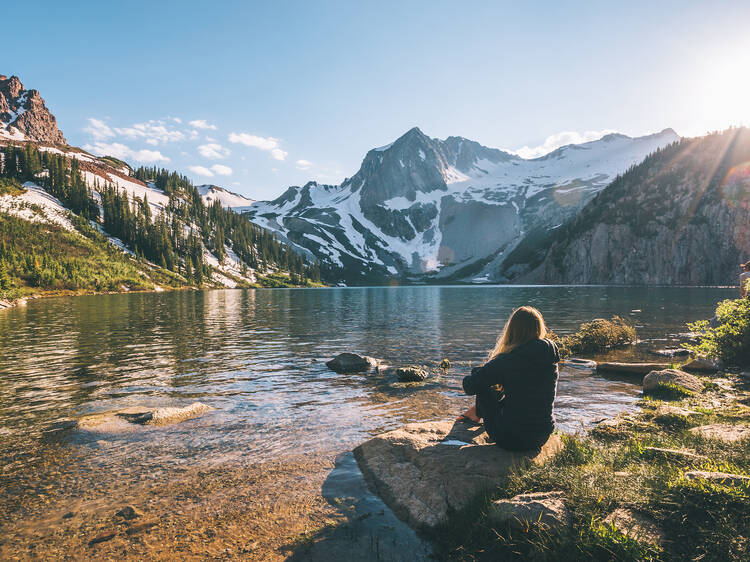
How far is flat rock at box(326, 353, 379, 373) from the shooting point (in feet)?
70.2

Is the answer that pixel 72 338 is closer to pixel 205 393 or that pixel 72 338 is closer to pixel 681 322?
pixel 205 393

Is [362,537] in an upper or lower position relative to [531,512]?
lower

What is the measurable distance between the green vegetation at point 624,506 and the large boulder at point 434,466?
14.4 inches

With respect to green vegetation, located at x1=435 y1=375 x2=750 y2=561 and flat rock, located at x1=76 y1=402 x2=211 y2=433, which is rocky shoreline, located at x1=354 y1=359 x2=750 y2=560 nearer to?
green vegetation, located at x1=435 y1=375 x2=750 y2=561

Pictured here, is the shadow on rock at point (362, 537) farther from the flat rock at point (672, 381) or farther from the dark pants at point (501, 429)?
the flat rock at point (672, 381)

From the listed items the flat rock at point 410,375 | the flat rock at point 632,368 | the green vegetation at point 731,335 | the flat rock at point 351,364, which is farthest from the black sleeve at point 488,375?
the flat rock at point 632,368

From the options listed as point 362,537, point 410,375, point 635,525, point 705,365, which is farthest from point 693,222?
point 362,537

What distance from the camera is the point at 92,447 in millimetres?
10875

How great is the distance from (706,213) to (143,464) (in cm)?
22570

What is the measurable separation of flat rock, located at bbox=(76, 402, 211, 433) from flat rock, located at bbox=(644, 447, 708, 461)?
532 inches

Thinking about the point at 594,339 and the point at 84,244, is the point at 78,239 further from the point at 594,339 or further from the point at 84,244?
the point at 594,339

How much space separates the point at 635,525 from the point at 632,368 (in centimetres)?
1788

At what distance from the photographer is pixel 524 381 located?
25.5 feet

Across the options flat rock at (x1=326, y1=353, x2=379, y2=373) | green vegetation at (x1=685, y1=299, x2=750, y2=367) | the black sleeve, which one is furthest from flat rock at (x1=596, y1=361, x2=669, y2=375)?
the black sleeve
